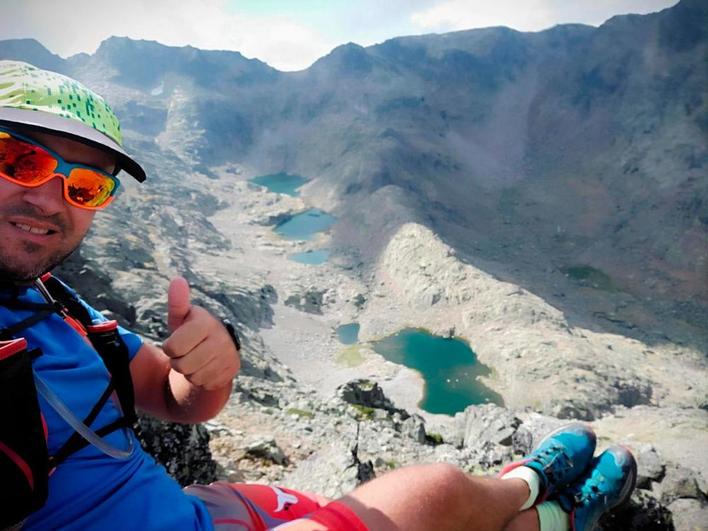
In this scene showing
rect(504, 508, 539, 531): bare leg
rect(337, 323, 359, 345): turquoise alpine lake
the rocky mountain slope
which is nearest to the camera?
rect(504, 508, 539, 531): bare leg

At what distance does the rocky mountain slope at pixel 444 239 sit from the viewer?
14891 mm

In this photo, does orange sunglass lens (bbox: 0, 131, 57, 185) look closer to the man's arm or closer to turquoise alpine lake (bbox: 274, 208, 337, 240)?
the man's arm

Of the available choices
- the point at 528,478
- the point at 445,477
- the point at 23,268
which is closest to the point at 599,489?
the point at 528,478

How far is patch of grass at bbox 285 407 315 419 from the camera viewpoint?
1260cm

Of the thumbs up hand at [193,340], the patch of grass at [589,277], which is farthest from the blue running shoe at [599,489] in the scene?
the patch of grass at [589,277]

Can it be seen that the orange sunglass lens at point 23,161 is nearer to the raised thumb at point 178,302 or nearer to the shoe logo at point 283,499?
the raised thumb at point 178,302

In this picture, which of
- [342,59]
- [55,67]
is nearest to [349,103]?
[342,59]

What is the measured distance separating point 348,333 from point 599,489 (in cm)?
4255

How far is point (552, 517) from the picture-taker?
4051 millimetres

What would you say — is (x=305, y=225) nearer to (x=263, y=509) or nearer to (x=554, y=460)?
(x=554, y=460)

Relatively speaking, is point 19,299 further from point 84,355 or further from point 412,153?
point 412,153

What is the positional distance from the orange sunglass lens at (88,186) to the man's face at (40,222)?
0.20 ft

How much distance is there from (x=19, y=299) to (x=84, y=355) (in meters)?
0.53

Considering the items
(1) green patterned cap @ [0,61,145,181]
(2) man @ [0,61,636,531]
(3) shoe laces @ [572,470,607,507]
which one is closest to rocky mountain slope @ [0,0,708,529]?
(3) shoe laces @ [572,470,607,507]
